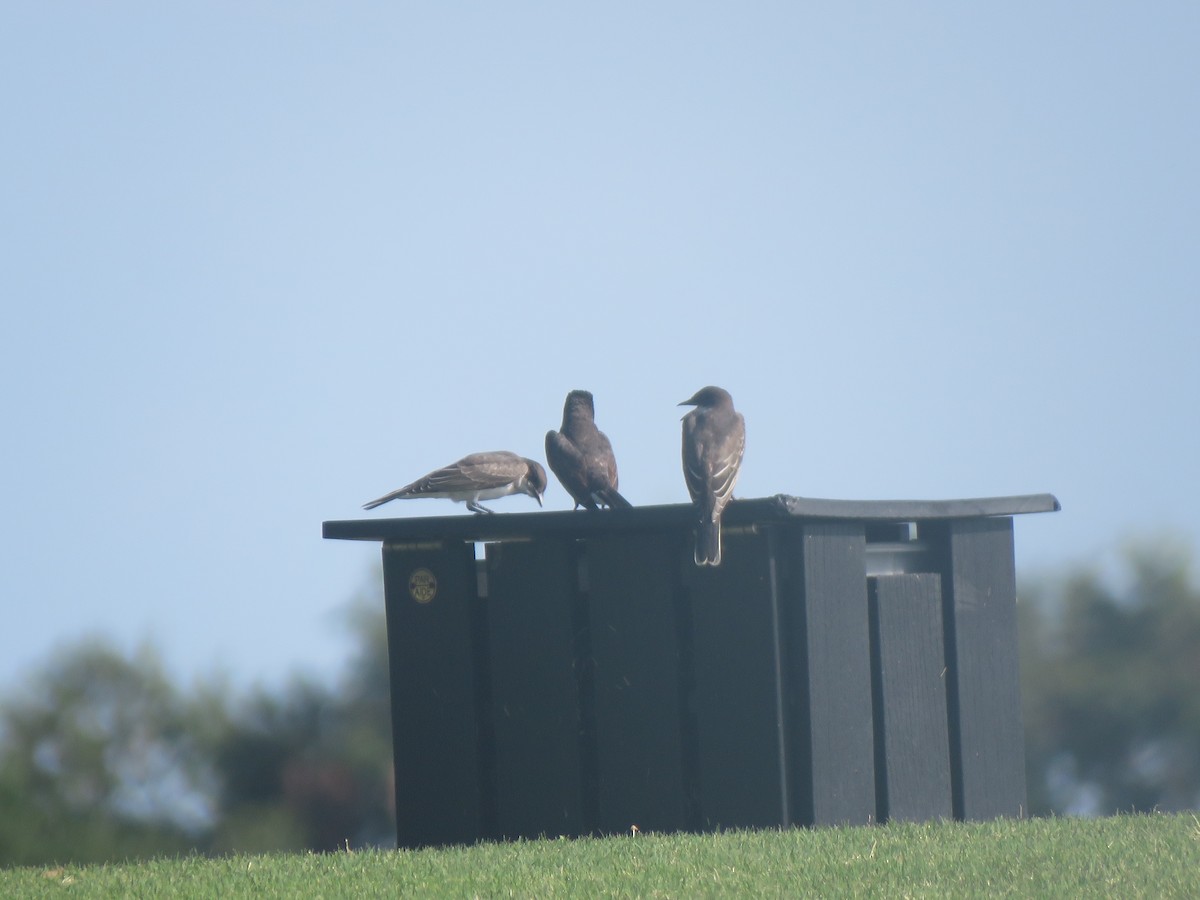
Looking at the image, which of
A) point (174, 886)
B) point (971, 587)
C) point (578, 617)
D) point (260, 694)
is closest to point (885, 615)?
A: point (971, 587)

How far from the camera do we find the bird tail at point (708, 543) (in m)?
9.17

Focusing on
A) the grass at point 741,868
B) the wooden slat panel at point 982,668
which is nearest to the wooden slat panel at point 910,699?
the wooden slat panel at point 982,668

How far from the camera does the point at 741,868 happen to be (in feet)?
24.3

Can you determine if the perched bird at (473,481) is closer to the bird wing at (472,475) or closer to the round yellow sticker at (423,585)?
the bird wing at (472,475)

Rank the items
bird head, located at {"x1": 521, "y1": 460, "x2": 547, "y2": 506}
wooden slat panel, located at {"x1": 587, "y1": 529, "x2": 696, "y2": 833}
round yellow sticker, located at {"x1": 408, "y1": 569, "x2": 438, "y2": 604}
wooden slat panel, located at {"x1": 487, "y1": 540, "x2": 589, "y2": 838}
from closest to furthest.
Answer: wooden slat panel, located at {"x1": 587, "y1": 529, "x2": 696, "y2": 833}
wooden slat panel, located at {"x1": 487, "y1": 540, "x2": 589, "y2": 838}
round yellow sticker, located at {"x1": 408, "y1": 569, "x2": 438, "y2": 604}
bird head, located at {"x1": 521, "y1": 460, "x2": 547, "y2": 506}

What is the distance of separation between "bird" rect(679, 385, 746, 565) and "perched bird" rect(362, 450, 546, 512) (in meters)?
1.86

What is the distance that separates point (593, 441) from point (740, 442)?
174 centimetres

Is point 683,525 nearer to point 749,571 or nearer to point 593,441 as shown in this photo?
point 749,571

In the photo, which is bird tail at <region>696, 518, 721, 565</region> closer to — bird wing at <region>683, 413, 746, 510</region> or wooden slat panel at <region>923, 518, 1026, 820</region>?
bird wing at <region>683, 413, 746, 510</region>

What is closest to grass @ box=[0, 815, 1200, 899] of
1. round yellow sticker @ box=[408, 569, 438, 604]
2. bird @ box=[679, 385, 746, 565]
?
bird @ box=[679, 385, 746, 565]

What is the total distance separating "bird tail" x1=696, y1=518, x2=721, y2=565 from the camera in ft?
30.1

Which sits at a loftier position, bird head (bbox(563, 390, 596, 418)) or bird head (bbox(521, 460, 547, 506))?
bird head (bbox(563, 390, 596, 418))

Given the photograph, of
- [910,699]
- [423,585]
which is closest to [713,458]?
[910,699]

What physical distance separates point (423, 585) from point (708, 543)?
2.16 m
